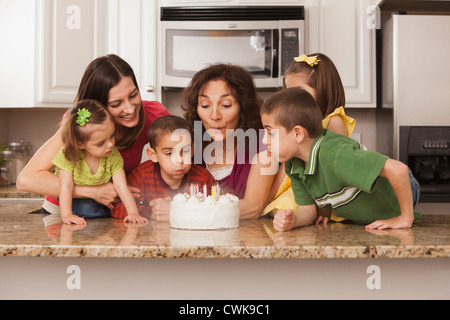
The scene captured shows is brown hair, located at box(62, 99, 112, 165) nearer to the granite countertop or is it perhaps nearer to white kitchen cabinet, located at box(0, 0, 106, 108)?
the granite countertop

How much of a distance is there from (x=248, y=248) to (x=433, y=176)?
7.59 feet

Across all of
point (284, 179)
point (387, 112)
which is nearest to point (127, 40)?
point (387, 112)

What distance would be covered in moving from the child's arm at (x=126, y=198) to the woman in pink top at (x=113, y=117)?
3 cm

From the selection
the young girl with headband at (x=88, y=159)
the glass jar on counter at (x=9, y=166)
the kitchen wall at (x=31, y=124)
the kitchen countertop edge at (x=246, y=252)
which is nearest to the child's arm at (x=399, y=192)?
the kitchen countertop edge at (x=246, y=252)

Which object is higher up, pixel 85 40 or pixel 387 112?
pixel 85 40

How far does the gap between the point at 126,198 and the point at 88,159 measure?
0.18m

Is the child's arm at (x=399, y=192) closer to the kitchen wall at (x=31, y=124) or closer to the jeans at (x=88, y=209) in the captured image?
the jeans at (x=88, y=209)

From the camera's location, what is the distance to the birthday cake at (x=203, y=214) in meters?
1.20

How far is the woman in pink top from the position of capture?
1.55 metres

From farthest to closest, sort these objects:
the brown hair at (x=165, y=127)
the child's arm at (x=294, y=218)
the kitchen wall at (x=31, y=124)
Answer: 1. the kitchen wall at (x=31, y=124)
2. the brown hair at (x=165, y=127)
3. the child's arm at (x=294, y=218)

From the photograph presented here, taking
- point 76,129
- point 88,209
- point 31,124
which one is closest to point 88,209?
point 88,209

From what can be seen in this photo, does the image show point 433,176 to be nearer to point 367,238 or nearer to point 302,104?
point 302,104

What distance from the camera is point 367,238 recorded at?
1.06 meters

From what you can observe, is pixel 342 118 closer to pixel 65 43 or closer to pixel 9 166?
pixel 65 43
